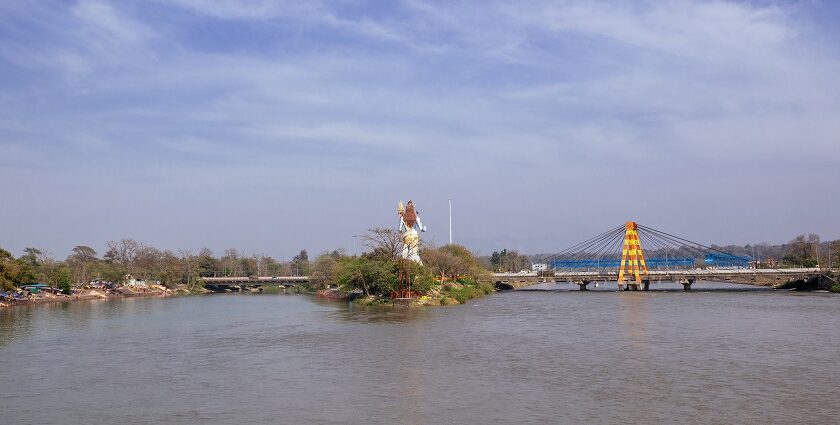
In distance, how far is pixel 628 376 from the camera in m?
21.4

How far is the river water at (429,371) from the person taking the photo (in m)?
17.2

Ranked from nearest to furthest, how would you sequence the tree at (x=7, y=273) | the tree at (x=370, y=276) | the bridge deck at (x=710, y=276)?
1. the tree at (x=370, y=276)
2. the tree at (x=7, y=273)
3. the bridge deck at (x=710, y=276)

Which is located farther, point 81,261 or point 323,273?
point 81,261

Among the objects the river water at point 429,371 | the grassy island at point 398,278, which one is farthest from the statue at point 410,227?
the river water at point 429,371

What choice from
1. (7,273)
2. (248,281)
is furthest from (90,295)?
(248,281)

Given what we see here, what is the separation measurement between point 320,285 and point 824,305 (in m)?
54.4

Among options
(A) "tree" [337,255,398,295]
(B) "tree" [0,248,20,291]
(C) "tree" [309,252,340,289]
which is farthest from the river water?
(C) "tree" [309,252,340,289]

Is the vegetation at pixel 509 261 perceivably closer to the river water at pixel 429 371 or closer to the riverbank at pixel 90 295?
the riverbank at pixel 90 295

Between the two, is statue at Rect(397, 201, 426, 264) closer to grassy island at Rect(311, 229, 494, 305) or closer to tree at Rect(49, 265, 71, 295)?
grassy island at Rect(311, 229, 494, 305)

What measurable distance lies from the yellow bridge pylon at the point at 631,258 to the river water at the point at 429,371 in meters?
38.8

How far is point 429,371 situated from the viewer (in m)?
22.7

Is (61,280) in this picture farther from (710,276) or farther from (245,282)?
(710,276)

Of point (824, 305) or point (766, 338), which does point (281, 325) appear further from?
point (824, 305)

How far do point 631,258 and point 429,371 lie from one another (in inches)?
2527
